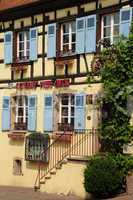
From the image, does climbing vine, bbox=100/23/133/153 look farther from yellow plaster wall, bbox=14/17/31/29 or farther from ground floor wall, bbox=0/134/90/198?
yellow plaster wall, bbox=14/17/31/29

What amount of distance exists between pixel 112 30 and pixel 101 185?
545 centimetres

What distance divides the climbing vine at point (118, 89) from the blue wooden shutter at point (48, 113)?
3257 mm

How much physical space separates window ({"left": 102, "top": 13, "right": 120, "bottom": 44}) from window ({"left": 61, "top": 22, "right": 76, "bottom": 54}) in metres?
1.62

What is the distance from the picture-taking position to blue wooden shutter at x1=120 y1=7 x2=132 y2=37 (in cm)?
2230

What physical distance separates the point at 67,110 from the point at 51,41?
2653mm

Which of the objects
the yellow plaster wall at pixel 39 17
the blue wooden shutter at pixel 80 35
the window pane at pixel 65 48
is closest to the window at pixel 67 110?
the window pane at pixel 65 48

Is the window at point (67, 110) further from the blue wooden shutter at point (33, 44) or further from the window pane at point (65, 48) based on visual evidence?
the blue wooden shutter at point (33, 44)

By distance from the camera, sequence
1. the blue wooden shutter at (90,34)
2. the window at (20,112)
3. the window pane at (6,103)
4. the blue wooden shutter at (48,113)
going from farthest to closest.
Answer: the window pane at (6,103) < the window at (20,112) < the blue wooden shutter at (48,113) < the blue wooden shutter at (90,34)

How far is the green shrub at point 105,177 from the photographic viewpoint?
21.2 metres

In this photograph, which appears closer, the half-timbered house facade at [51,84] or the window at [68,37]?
the half-timbered house facade at [51,84]

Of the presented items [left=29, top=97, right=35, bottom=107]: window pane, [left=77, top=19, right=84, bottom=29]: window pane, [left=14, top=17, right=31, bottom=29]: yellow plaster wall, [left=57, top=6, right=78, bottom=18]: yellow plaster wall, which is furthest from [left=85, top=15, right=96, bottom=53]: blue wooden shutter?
[left=14, top=17, right=31, bottom=29]: yellow plaster wall

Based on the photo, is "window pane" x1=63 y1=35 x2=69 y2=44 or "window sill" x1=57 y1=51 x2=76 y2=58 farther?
"window pane" x1=63 y1=35 x2=69 y2=44

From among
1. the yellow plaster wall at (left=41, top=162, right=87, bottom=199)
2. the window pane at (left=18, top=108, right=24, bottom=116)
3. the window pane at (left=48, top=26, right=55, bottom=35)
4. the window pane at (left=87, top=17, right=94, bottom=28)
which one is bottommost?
the yellow plaster wall at (left=41, top=162, right=87, bottom=199)

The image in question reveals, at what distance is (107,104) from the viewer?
23234 mm
